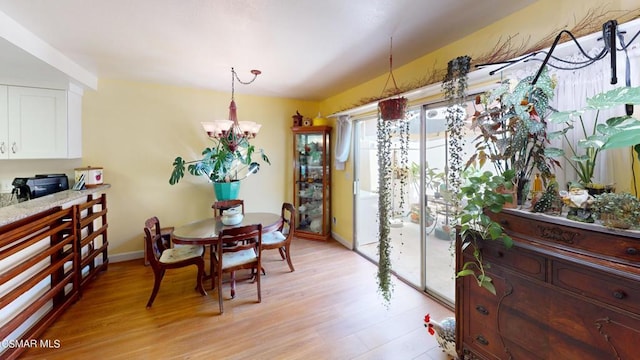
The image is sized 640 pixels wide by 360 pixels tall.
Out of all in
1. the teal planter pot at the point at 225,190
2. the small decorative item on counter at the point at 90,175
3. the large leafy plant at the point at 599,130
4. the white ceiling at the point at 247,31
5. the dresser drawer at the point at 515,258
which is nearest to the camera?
the large leafy plant at the point at 599,130

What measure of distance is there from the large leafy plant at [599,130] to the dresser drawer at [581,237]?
347 millimetres

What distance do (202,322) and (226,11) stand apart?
254cm

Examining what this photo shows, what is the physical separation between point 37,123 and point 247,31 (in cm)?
276

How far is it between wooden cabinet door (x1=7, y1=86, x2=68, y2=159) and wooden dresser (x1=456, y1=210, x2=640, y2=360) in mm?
4312

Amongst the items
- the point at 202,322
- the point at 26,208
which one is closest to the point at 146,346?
the point at 202,322

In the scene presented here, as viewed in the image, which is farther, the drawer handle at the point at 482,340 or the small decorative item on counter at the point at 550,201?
the drawer handle at the point at 482,340

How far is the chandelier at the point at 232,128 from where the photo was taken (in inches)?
109

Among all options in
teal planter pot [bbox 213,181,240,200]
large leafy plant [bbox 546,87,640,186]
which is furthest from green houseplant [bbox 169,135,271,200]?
large leafy plant [bbox 546,87,640,186]

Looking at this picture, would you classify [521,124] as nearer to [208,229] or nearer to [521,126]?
[521,126]

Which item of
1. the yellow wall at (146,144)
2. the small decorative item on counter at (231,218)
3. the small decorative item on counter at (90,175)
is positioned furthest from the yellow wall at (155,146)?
the small decorative item on counter at (231,218)

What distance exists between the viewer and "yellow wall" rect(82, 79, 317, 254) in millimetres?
3326

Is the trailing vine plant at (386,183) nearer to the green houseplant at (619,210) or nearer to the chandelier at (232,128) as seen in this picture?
the green houseplant at (619,210)

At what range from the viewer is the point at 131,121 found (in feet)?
11.3

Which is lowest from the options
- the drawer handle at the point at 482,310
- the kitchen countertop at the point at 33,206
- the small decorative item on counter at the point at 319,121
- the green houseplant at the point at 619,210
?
the drawer handle at the point at 482,310
